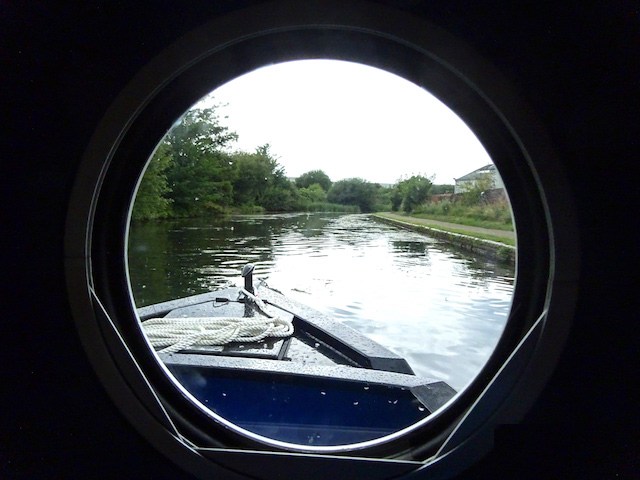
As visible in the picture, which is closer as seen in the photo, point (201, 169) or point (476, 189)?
point (476, 189)

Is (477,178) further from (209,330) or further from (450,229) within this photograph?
(209,330)

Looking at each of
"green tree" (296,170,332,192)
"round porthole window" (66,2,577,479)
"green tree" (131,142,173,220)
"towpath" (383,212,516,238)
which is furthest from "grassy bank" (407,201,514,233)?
"green tree" (131,142,173,220)

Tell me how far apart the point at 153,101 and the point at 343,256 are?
1202mm

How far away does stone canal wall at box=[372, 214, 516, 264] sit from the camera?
Result: 1.35 metres

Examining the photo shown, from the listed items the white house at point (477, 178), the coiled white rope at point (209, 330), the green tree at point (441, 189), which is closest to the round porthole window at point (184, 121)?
the white house at point (477, 178)

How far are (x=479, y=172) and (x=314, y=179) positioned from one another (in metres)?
0.66

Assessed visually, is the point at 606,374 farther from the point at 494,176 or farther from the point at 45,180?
the point at 45,180

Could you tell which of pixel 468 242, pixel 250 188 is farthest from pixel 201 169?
pixel 468 242

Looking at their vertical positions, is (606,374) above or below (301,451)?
above

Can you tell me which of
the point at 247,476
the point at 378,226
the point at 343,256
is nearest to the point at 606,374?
the point at 247,476

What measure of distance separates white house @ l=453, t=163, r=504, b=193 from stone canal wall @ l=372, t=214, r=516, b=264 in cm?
18

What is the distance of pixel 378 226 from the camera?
185 cm

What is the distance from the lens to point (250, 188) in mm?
1778

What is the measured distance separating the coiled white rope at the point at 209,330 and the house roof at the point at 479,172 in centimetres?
95
